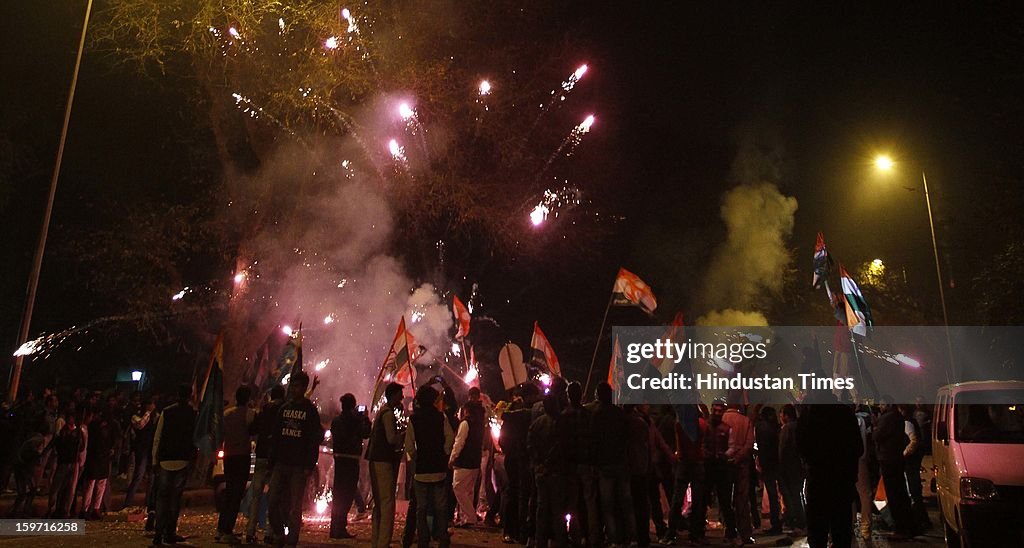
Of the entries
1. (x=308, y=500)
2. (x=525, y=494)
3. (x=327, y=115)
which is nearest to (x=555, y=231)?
(x=327, y=115)

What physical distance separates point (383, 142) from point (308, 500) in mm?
9465

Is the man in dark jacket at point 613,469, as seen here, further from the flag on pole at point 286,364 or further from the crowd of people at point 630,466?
the flag on pole at point 286,364

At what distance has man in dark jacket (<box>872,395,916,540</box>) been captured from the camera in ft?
30.8

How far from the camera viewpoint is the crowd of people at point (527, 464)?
770 centimetres

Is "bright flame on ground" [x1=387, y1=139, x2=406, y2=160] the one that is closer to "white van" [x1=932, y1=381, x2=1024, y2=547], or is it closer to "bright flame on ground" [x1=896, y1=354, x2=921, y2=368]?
"white van" [x1=932, y1=381, x2=1024, y2=547]

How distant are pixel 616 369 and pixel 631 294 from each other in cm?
150

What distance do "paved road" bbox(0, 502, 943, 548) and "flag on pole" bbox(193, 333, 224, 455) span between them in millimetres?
1115

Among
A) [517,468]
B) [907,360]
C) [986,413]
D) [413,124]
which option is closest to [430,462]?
[517,468]

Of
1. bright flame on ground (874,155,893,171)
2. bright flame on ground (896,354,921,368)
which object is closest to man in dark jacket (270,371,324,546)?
bright flame on ground (874,155,893,171)

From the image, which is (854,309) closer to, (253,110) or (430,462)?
(430,462)

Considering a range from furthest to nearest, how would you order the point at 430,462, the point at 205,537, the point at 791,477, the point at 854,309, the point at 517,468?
the point at 854,309 < the point at 791,477 < the point at 517,468 < the point at 205,537 < the point at 430,462

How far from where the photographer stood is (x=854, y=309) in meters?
11.6

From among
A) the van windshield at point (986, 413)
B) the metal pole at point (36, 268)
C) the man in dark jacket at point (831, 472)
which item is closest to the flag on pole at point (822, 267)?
the van windshield at point (986, 413)

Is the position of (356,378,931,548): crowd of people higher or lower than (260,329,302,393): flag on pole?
lower
